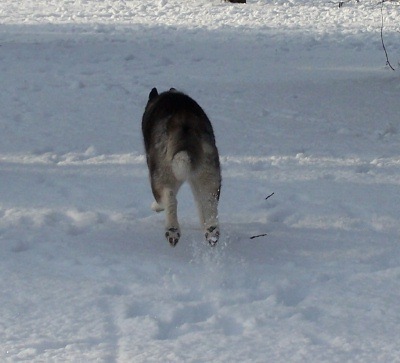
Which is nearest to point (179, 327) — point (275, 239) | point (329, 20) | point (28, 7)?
point (275, 239)

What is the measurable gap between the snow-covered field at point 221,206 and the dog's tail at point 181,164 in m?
0.70

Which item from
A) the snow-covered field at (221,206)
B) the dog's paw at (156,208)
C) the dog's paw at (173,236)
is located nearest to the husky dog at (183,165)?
the dog's paw at (173,236)

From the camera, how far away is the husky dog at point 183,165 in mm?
6242

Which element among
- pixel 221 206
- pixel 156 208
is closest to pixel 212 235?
pixel 156 208

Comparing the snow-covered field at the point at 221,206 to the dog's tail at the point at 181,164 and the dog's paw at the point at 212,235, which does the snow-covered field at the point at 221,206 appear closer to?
the dog's paw at the point at 212,235

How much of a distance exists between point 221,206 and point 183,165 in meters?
1.80

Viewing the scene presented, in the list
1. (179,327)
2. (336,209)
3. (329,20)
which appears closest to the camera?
(179,327)

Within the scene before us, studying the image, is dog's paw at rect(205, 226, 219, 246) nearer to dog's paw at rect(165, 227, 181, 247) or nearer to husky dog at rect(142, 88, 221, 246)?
husky dog at rect(142, 88, 221, 246)

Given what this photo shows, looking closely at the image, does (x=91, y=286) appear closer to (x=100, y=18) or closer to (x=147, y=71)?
(x=147, y=71)

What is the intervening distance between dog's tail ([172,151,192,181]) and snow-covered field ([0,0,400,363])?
2.30 feet

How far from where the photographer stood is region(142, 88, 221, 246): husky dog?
6.24 metres

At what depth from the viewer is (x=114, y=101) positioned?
11812 mm

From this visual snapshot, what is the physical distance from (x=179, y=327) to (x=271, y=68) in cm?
937

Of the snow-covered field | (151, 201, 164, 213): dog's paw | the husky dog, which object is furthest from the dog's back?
the snow-covered field
